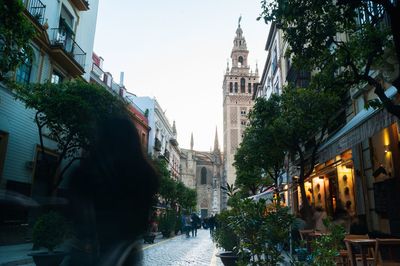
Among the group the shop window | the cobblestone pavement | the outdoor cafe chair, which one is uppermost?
the shop window

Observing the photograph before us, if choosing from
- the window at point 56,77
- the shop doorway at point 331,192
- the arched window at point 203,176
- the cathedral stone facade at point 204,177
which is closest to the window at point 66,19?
the window at point 56,77

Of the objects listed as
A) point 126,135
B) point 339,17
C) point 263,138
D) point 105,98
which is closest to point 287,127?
point 263,138

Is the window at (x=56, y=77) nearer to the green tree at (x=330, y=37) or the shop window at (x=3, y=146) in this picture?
the shop window at (x=3, y=146)

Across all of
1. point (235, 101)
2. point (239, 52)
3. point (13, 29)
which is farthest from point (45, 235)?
point (239, 52)

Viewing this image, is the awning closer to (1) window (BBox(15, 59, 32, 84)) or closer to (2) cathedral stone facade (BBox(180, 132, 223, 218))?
(1) window (BBox(15, 59, 32, 84))

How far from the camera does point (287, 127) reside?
12555 mm

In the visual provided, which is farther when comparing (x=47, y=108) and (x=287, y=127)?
(x=47, y=108)

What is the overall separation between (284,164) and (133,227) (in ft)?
65.1

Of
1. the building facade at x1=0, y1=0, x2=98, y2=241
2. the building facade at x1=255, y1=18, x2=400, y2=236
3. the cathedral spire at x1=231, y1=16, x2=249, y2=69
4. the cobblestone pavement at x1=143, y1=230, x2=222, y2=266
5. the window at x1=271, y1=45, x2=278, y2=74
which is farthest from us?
the cathedral spire at x1=231, y1=16, x2=249, y2=69

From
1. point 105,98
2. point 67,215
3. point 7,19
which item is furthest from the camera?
point 105,98

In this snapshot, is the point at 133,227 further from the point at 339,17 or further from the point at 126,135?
the point at 339,17

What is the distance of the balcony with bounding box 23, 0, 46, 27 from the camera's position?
15594mm

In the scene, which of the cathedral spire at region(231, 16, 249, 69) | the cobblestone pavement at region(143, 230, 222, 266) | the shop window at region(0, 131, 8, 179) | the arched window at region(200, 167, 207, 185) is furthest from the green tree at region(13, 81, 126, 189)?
the arched window at region(200, 167, 207, 185)

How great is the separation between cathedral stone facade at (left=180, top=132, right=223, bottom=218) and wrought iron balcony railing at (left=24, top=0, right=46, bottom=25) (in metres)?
62.5
